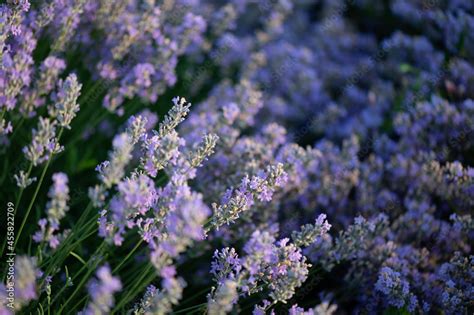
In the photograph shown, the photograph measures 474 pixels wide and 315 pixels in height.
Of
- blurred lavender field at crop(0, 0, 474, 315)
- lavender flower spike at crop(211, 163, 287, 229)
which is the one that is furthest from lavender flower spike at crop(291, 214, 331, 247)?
lavender flower spike at crop(211, 163, 287, 229)

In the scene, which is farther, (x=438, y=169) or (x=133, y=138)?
(x=438, y=169)

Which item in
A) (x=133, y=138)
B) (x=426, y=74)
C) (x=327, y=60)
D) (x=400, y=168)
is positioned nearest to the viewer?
→ (x=133, y=138)

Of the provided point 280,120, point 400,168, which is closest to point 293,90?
point 280,120

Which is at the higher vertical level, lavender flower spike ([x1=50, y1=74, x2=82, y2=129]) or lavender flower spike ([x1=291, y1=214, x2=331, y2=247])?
lavender flower spike ([x1=50, y1=74, x2=82, y2=129])

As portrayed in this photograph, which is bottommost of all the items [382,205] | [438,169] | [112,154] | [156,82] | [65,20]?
[382,205]

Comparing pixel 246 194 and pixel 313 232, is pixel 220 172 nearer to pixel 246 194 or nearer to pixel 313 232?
pixel 246 194

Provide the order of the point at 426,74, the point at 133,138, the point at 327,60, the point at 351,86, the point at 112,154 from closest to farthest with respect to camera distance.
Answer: the point at 112,154, the point at 133,138, the point at 426,74, the point at 351,86, the point at 327,60

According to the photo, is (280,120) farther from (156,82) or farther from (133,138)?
(133,138)
